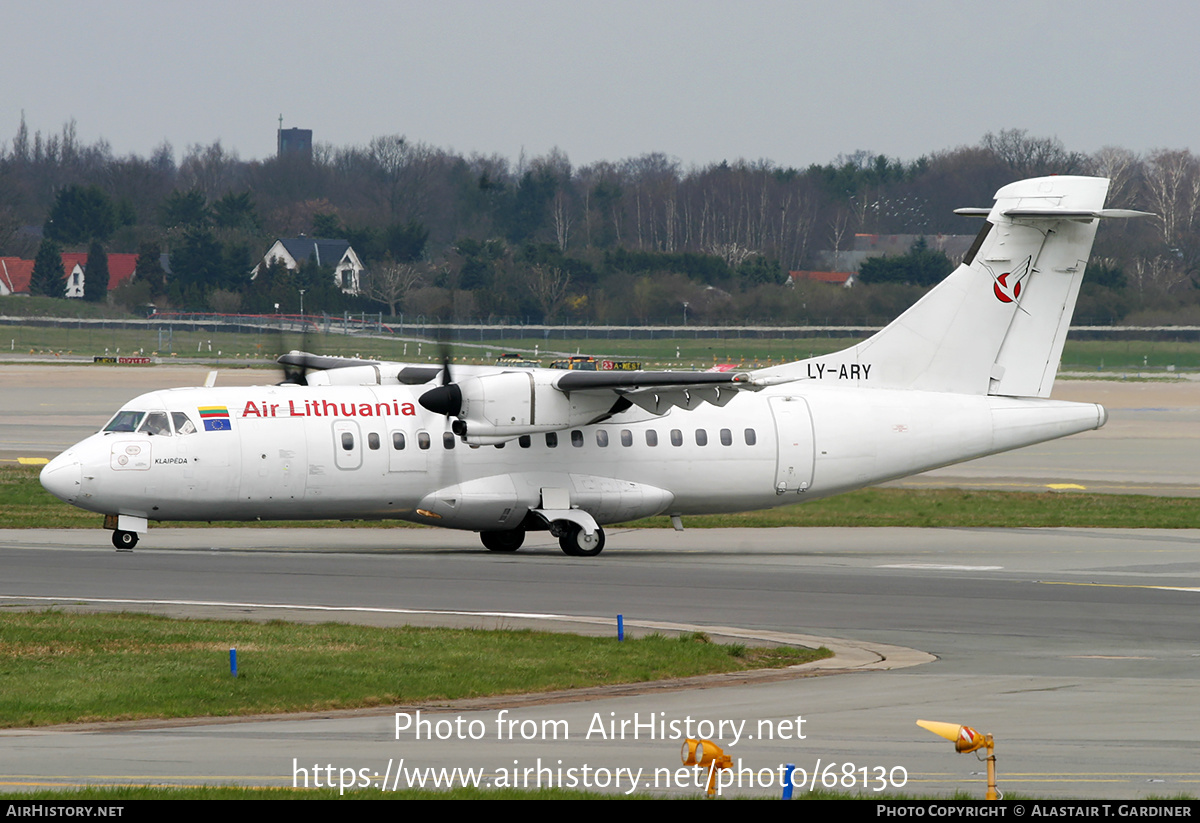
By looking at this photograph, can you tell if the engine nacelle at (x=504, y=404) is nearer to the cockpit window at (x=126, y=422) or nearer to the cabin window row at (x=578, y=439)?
the cabin window row at (x=578, y=439)

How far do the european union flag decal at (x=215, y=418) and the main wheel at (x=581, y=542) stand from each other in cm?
647

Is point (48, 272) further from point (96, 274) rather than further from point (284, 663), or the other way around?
point (284, 663)

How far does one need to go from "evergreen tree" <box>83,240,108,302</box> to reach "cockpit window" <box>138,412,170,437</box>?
233 feet

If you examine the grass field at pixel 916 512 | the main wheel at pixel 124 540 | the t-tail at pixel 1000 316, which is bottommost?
the grass field at pixel 916 512

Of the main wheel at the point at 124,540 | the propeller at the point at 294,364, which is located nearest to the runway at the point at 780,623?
the main wheel at the point at 124,540

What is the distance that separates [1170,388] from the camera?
76062mm

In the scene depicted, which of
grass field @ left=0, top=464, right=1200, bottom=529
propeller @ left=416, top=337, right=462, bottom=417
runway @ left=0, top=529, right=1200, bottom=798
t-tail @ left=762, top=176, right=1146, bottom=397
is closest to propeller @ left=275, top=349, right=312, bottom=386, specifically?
runway @ left=0, top=529, right=1200, bottom=798

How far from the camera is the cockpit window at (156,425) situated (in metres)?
24.8

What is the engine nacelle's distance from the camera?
25.1 metres

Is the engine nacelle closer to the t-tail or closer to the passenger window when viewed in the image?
the passenger window

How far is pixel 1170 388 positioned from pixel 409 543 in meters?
58.6

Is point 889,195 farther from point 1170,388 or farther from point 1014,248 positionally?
point 1014,248

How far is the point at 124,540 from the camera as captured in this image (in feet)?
82.6
